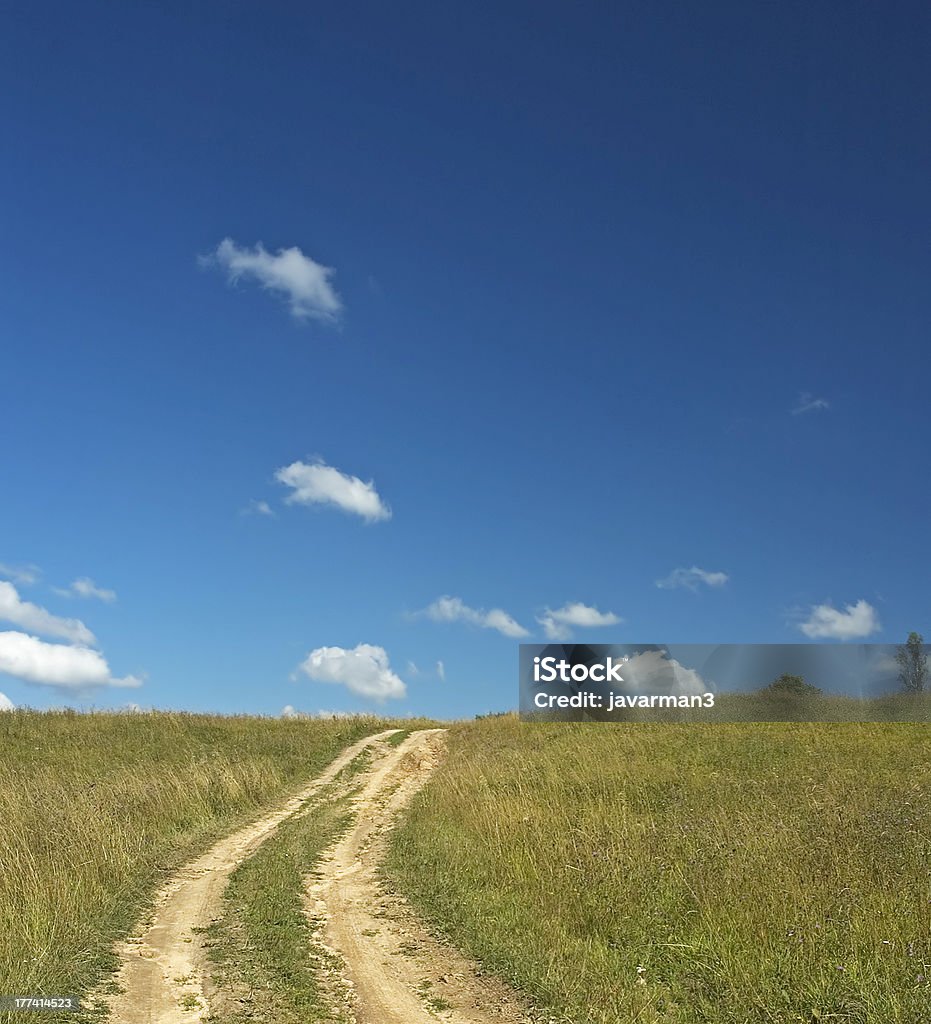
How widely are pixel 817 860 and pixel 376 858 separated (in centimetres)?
792

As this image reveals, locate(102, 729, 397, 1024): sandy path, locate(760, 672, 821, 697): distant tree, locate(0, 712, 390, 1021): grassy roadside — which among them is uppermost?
locate(760, 672, 821, 697): distant tree

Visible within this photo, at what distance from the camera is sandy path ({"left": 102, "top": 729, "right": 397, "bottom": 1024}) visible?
8.57 meters

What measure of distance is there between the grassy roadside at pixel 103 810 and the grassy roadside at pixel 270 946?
1.38 meters

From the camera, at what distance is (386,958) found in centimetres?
1021

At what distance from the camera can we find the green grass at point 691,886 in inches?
338

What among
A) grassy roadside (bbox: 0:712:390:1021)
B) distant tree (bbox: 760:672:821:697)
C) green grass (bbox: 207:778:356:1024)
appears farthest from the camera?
distant tree (bbox: 760:672:821:697)

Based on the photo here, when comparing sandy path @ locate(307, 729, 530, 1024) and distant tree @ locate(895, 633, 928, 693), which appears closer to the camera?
sandy path @ locate(307, 729, 530, 1024)

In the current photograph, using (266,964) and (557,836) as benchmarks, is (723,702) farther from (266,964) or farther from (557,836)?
(266,964)

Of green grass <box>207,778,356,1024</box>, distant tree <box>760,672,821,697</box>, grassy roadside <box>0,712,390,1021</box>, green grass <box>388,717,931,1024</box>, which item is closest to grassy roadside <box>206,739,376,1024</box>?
green grass <box>207,778,356,1024</box>

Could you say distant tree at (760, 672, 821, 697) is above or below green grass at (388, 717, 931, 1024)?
above

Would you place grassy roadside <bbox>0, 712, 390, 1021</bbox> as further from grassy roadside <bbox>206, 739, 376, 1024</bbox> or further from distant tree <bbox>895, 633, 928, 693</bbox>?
distant tree <bbox>895, 633, 928, 693</bbox>

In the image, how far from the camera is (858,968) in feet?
28.2

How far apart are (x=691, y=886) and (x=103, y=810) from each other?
40.0ft

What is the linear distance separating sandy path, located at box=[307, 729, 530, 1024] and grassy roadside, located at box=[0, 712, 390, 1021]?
9.21 feet
